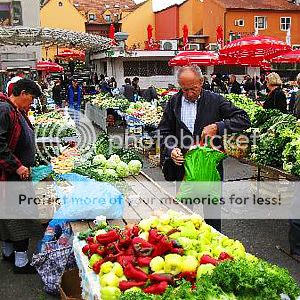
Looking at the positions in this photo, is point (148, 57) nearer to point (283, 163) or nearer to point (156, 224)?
point (283, 163)

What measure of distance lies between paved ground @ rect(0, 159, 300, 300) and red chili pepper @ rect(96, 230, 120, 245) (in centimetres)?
133

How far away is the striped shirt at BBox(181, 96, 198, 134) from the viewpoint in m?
4.62

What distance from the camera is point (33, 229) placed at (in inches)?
193

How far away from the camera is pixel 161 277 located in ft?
8.80

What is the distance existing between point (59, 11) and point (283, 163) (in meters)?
45.5

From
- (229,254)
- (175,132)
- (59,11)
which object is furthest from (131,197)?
(59,11)

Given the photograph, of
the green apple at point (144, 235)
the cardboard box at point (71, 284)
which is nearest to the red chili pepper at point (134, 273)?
the green apple at point (144, 235)

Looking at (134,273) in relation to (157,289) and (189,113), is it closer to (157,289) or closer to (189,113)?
(157,289)

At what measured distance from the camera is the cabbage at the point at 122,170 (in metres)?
5.42

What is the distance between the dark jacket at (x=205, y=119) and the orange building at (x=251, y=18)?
3748 centimetres

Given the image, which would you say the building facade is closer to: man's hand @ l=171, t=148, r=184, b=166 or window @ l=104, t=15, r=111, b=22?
man's hand @ l=171, t=148, r=184, b=166

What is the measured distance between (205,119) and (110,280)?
2.26m

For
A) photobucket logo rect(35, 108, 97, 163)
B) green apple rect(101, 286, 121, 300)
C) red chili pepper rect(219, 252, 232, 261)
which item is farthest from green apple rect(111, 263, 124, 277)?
photobucket logo rect(35, 108, 97, 163)

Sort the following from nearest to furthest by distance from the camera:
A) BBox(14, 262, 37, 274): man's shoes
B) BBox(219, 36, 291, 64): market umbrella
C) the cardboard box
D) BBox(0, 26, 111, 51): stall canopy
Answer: the cardboard box
BBox(14, 262, 37, 274): man's shoes
BBox(219, 36, 291, 64): market umbrella
BBox(0, 26, 111, 51): stall canopy
